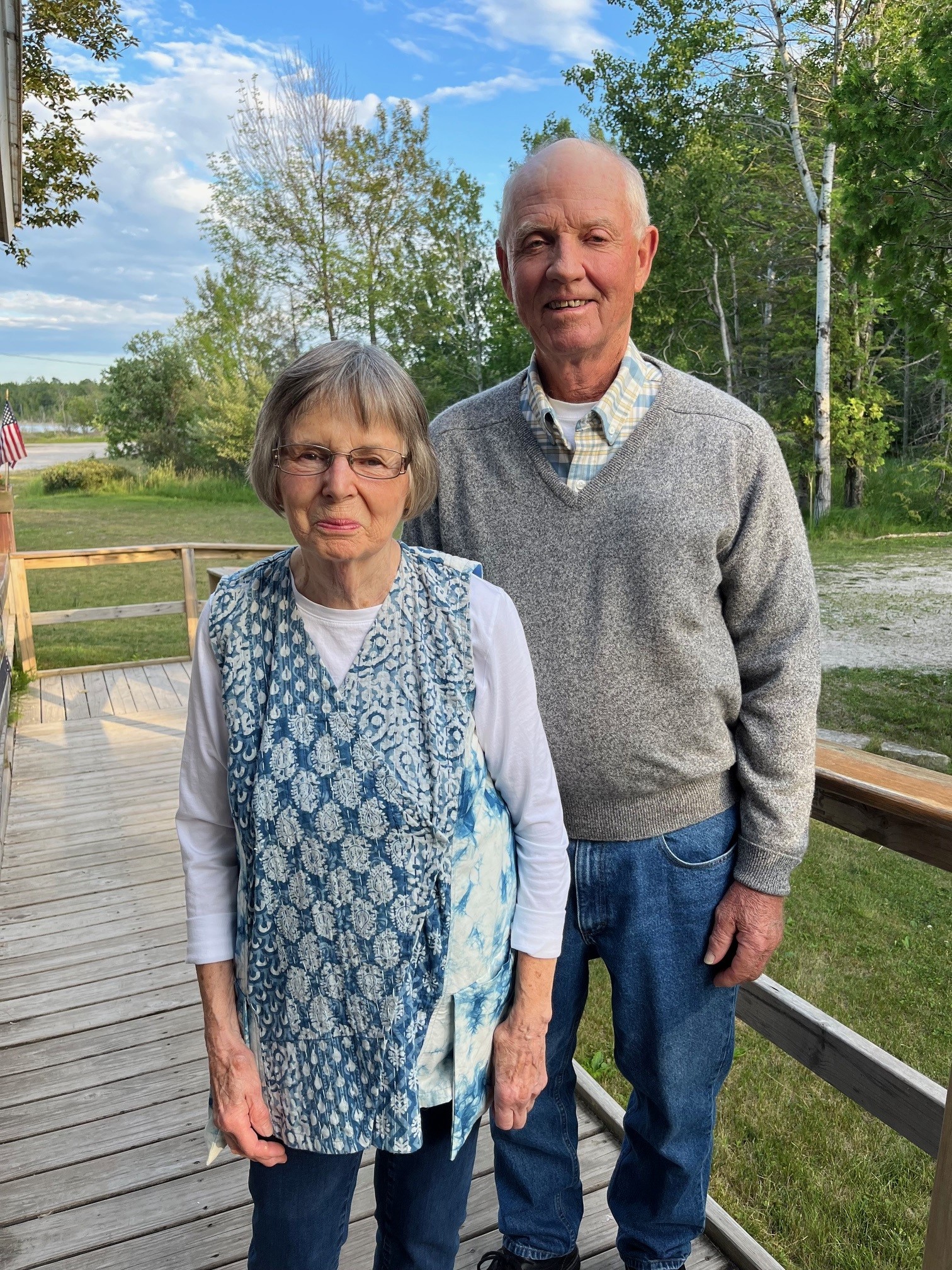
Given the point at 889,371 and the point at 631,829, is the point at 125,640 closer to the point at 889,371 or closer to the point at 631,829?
the point at 631,829

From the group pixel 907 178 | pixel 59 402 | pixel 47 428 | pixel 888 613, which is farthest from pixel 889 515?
pixel 59 402

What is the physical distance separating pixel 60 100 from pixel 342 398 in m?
12.7

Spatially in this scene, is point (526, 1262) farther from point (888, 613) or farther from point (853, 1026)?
point (888, 613)

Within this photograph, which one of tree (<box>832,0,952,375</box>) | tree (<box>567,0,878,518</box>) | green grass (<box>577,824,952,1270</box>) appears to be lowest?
green grass (<box>577,824,952,1270</box>)

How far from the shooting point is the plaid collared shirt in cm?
136

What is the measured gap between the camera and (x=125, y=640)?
10.4 meters

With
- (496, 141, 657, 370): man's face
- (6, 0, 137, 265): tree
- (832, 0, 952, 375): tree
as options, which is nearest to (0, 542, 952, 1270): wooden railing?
(496, 141, 657, 370): man's face

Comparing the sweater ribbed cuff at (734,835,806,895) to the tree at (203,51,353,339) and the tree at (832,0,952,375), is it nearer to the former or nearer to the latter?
the tree at (832,0,952,375)

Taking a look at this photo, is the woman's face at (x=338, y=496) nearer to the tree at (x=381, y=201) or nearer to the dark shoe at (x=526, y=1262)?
the dark shoe at (x=526, y=1262)

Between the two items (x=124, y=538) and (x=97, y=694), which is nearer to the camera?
(x=97, y=694)

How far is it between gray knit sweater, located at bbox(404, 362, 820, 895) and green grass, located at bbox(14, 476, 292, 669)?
7.89 metres

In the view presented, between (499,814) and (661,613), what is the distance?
1.24 feet

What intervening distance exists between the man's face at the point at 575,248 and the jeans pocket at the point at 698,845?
2.37 ft

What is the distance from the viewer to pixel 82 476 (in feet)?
79.9
